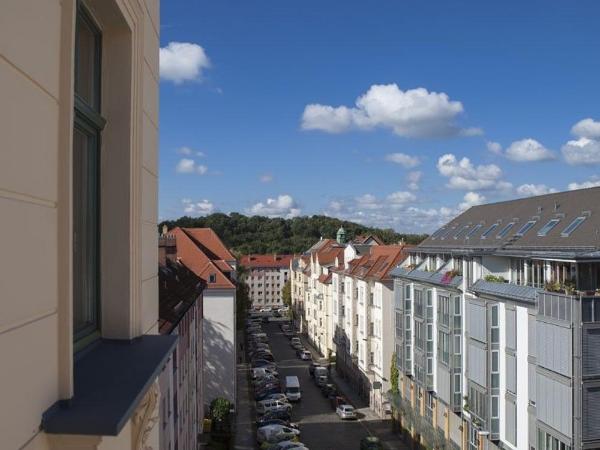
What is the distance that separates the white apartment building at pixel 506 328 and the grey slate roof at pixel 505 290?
2.6 inches

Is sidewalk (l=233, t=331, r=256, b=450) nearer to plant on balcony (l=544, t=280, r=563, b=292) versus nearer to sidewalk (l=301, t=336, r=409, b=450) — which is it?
sidewalk (l=301, t=336, r=409, b=450)

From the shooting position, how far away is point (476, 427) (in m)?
27.0

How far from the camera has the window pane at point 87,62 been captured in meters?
3.62

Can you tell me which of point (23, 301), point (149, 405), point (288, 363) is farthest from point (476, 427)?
point (288, 363)

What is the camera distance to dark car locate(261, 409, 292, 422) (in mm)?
39688

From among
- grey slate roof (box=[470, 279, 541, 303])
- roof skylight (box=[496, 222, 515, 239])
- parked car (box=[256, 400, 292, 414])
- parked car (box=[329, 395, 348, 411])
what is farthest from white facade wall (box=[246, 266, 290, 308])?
grey slate roof (box=[470, 279, 541, 303])

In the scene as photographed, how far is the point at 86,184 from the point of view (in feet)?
12.3

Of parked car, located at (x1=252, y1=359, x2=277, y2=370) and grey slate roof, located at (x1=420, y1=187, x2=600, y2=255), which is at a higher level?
grey slate roof, located at (x1=420, y1=187, x2=600, y2=255)

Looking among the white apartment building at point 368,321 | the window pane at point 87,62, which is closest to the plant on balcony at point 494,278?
the white apartment building at point 368,321

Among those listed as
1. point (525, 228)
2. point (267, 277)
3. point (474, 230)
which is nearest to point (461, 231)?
point (474, 230)

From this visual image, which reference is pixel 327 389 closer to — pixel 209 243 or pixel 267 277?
pixel 209 243

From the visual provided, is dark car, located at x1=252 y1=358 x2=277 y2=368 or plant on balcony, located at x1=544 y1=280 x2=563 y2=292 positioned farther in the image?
dark car, located at x1=252 y1=358 x2=277 y2=368

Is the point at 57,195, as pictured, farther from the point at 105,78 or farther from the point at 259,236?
the point at 259,236

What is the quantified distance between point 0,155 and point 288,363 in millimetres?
60995
